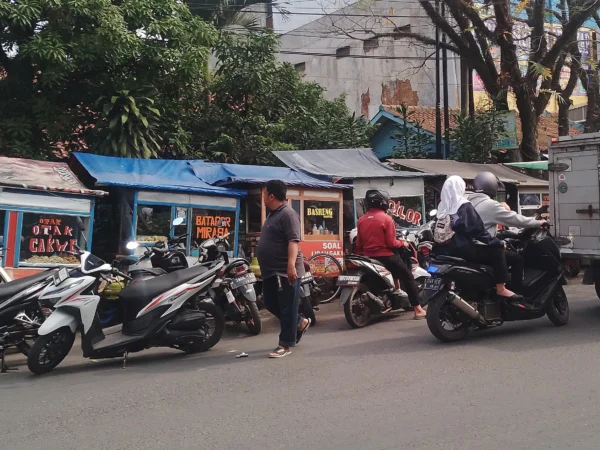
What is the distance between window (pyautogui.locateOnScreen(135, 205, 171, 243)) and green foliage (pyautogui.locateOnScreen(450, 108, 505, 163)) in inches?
338

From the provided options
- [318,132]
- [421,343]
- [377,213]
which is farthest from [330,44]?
[421,343]

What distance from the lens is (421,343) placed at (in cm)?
640

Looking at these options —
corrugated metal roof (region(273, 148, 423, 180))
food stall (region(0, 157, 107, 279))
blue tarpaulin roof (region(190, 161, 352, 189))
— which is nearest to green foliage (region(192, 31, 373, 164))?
corrugated metal roof (region(273, 148, 423, 180))

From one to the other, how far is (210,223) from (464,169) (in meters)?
6.04

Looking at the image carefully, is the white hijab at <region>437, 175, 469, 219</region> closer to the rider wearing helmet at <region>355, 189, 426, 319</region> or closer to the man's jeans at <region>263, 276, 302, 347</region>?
the rider wearing helmet at <region>355, 189, 426, 319</region>

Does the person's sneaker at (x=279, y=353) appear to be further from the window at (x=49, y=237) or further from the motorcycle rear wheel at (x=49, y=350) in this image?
the window at (x=49, y=237)

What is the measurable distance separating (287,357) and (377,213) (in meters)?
2.53

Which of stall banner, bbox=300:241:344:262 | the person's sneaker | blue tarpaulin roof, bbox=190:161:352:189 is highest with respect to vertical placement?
blue tarpaulin roof, bbox=190:161:352:189

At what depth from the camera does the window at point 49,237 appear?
7.64m

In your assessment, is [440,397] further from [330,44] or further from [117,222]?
[330,44]

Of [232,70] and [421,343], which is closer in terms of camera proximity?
[421,343]

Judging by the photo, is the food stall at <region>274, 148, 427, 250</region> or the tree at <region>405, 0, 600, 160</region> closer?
the food stall at <region>274, 148, 427, 250</region>

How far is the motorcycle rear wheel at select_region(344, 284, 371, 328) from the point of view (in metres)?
7.33

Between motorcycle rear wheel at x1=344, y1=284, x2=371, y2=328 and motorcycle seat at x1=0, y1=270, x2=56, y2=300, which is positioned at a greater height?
motorcycle seat at x1=0, y1=270, x2=56, y2=300
